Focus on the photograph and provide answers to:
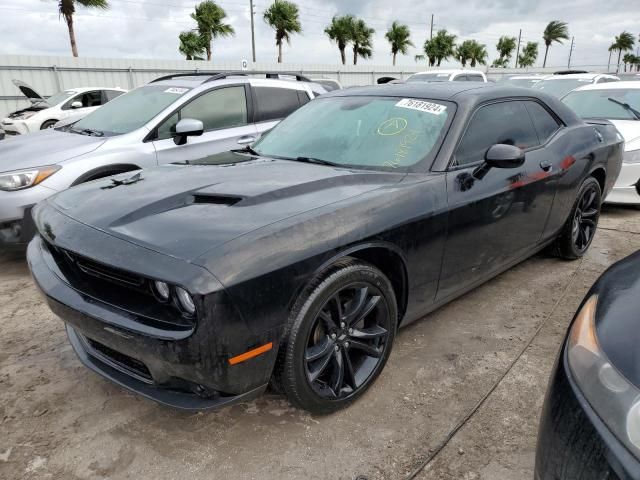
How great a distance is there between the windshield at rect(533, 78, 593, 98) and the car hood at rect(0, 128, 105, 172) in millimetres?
8639

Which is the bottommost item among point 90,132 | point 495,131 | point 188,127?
point 90,132

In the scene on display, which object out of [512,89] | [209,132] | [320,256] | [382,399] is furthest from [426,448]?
[209,132]

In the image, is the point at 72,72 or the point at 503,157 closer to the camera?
the point at 503,157

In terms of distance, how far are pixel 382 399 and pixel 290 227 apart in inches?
42.3

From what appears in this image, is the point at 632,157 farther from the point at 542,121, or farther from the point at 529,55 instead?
the point at 529,55

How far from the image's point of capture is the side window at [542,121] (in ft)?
11.8

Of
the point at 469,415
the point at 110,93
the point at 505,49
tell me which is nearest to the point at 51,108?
the point at 110,93

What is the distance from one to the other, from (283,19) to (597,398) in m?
39.5

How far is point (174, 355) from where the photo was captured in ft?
5.94

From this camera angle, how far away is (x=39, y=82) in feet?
56.9

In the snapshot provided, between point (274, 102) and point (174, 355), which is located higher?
point (274, 102)

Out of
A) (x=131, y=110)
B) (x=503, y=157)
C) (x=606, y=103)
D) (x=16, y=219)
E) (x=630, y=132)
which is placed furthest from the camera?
(x=606, y=103)

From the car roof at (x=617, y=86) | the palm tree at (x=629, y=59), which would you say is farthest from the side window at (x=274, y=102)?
the palm tree at (x=629, y=59)

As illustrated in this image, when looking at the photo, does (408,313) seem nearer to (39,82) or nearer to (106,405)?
(106,405)
